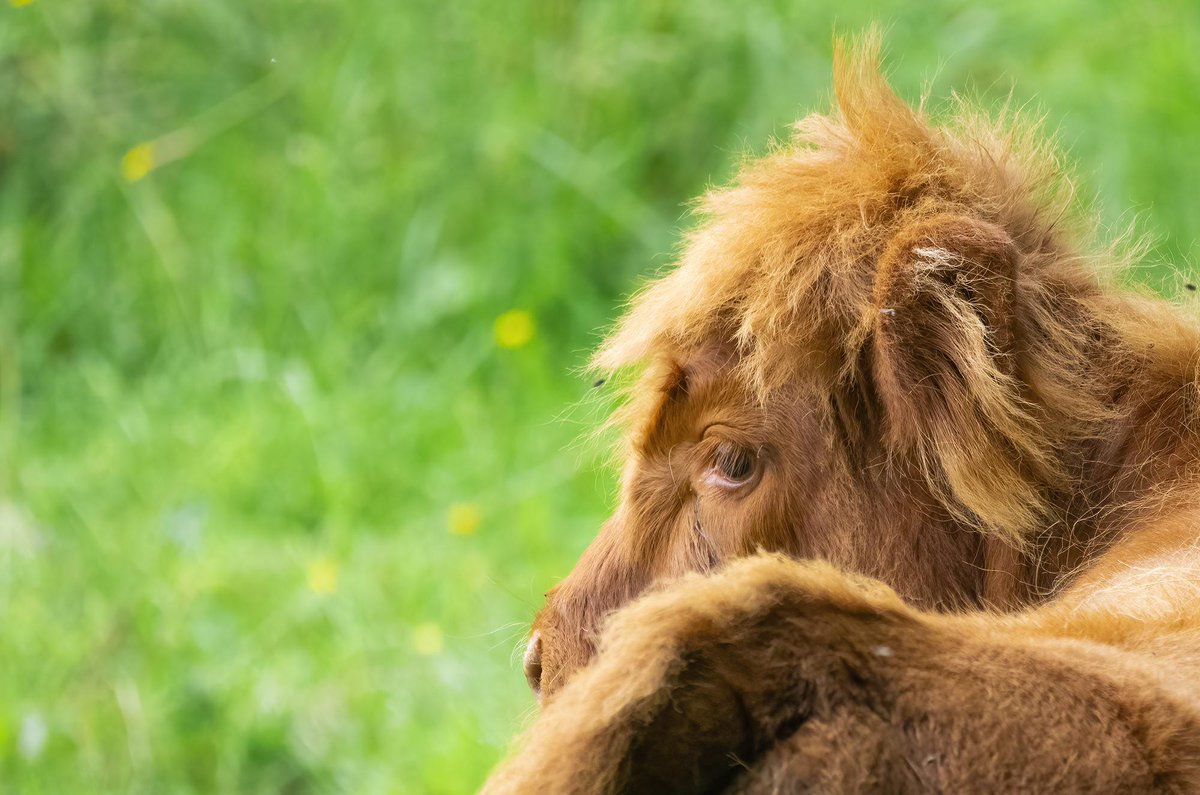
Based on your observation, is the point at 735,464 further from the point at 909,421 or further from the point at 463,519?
the point at 463,519

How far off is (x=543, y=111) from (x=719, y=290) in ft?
11.7

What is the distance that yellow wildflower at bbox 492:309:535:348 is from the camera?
17.7 ft

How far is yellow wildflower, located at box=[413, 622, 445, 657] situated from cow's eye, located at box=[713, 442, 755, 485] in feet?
6.33

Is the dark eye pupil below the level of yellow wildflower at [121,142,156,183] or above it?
below

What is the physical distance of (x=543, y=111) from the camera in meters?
5.77

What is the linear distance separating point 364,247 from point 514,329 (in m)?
0.74

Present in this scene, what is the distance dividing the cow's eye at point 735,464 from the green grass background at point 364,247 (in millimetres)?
1898

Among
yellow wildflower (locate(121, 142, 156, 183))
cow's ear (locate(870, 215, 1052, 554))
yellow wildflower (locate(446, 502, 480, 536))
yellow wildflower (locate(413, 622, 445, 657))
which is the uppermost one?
yellow wildflower (locate(121, 142, 156, 183))

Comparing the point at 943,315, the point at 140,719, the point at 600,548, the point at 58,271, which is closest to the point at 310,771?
the point at 140,719

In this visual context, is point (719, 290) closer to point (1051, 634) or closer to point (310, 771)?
point (1051, 634)

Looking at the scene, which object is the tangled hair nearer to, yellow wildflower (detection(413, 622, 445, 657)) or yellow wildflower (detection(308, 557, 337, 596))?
yellow wildflower (detection(413, 622, 445, 657))

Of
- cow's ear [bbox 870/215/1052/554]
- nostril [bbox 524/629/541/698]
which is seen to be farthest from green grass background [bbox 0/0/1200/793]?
cow's ear [bbox 870/215/1052/554]

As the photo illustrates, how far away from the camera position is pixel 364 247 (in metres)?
5.65

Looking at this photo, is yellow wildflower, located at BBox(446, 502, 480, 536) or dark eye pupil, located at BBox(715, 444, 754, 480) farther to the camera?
yellow wildflower, located at BBox(446, 502, 480, 536)
